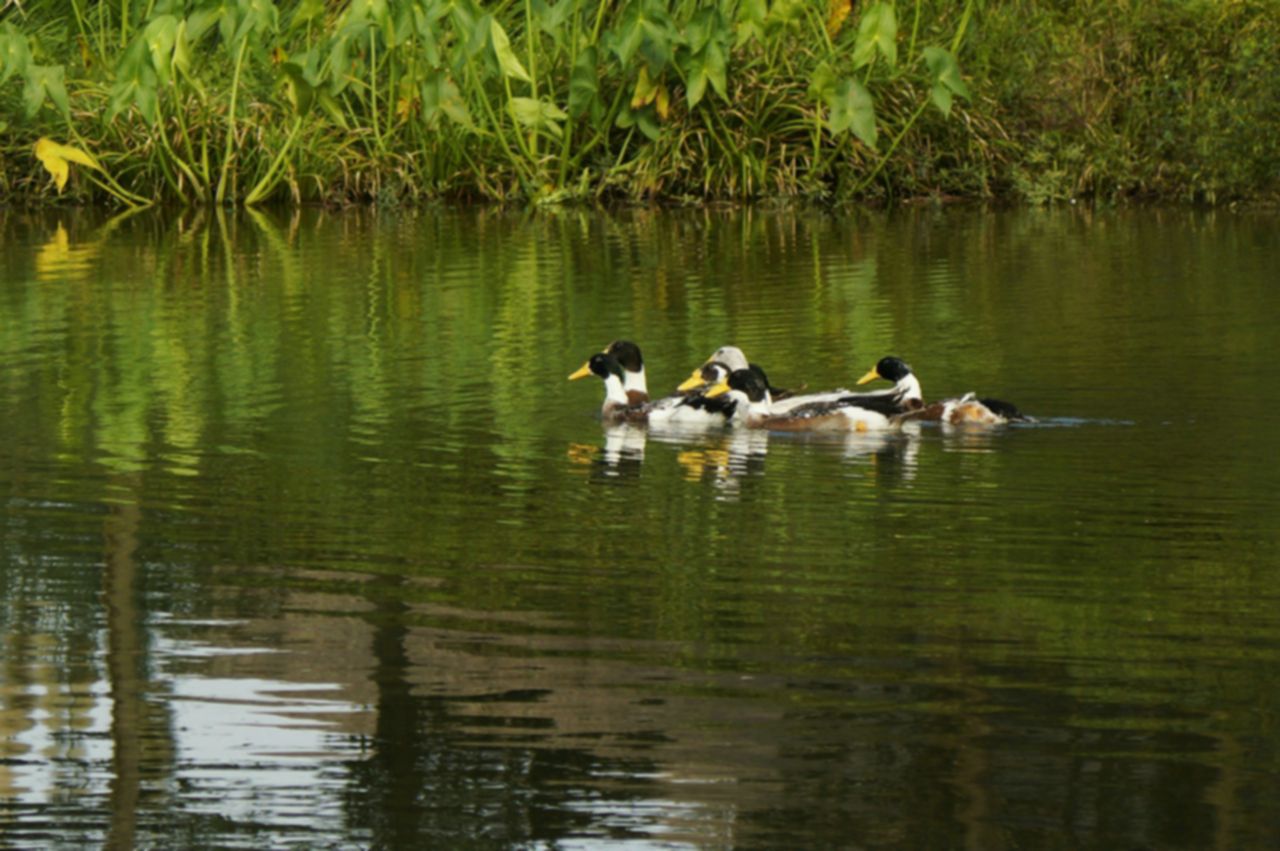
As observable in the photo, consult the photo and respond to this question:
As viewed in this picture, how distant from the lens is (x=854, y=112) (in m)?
24.8

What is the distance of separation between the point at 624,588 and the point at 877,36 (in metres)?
16.4

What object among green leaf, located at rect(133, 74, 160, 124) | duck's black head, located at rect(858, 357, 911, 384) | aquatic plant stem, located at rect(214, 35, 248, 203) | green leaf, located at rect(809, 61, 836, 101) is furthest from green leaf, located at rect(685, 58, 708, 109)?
duck's black head, located at rect(858, 357, 911, 384)

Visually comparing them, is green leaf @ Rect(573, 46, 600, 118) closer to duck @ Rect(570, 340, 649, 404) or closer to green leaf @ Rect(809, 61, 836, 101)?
green leaf @ Rect(809, 61, 836, 101)

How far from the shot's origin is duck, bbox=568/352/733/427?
41.0ft

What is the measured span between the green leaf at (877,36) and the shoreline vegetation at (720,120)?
1149 mm

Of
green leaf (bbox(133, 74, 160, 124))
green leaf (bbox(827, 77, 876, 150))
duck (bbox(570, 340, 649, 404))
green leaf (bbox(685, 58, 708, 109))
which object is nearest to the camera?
duck (bbox(570, 340, 649, 404))

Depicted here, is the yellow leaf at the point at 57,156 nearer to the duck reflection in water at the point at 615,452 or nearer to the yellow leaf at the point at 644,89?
the yellow leaf at the point at 644,89

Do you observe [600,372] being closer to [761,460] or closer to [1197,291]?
[761,460]

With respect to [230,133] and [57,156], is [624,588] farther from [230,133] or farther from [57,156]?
[57,156]

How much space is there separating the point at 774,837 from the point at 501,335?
34.1 ft

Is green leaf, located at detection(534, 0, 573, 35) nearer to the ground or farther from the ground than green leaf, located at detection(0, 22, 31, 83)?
farther from the ground

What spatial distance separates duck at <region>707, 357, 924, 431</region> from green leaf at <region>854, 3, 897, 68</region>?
11.5 meters

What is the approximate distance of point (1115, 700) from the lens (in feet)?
21.7

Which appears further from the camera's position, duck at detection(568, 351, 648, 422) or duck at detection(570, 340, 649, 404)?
duck at detection(570, 340, 649, 404)
